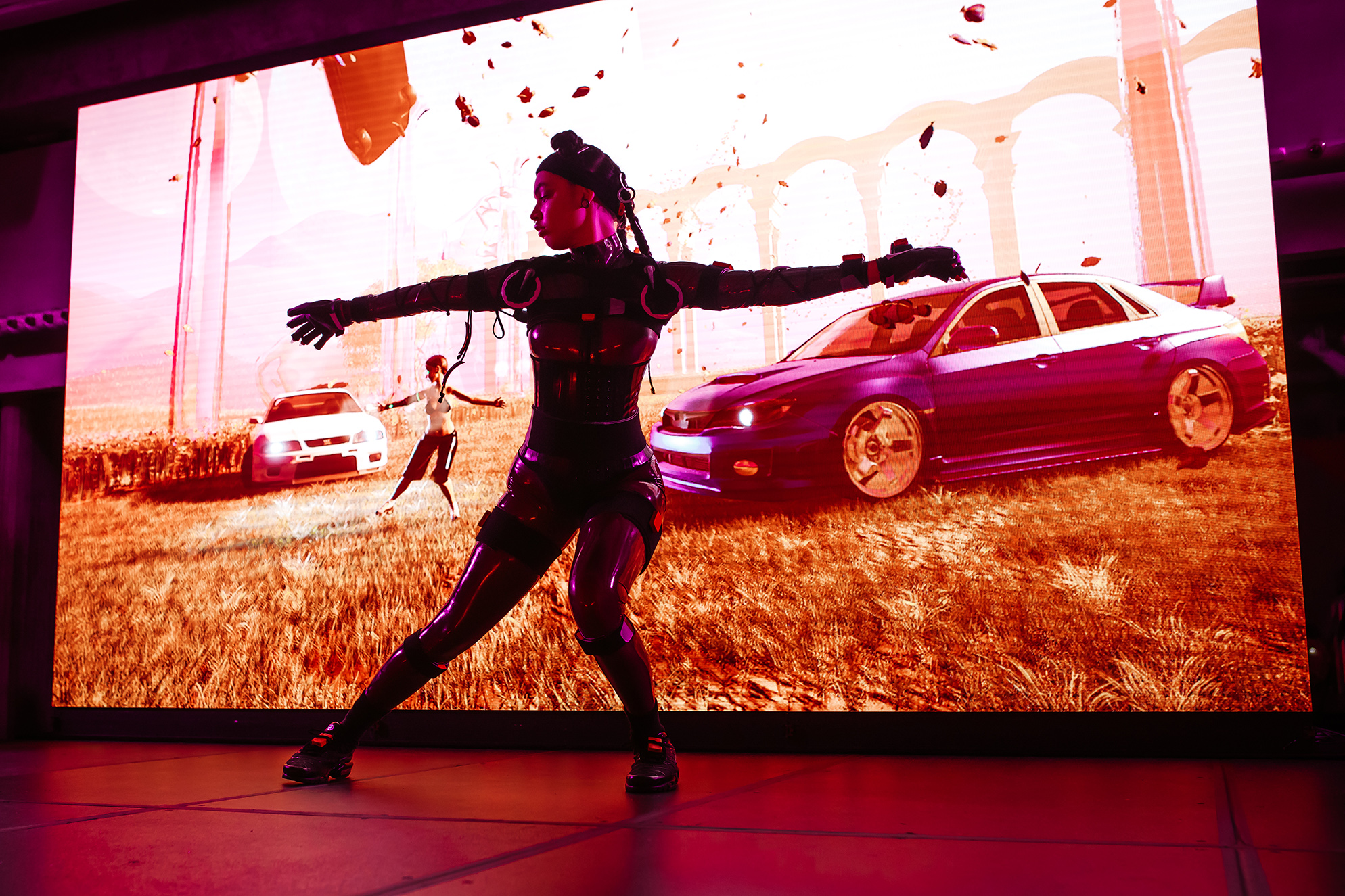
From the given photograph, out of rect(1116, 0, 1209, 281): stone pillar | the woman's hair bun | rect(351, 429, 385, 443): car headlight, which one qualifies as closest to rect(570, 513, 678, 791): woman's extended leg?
the woman's hair bun

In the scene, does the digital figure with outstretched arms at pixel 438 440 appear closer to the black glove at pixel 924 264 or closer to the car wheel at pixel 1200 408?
the black glove at pixel 924 264

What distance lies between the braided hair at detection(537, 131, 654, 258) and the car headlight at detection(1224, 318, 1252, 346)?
194 centimetres

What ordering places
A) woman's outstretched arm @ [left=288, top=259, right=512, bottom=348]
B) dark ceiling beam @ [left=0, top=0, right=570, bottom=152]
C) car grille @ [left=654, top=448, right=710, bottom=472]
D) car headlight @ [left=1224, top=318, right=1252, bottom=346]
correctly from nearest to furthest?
woman's outstretched arm @ [left=288, top=259, right=512, bottom=348] → car headlight @ [left=1224, top=318, right=1252, bottom=346] → car grille @ [left=654, top=448, right=710, bottom=472] → dark ceiling beam @ [left=0, top=0, right=570, bottom=152]

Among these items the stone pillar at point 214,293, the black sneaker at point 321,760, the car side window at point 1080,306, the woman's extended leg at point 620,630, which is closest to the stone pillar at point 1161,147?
the car side window at point 1080,306

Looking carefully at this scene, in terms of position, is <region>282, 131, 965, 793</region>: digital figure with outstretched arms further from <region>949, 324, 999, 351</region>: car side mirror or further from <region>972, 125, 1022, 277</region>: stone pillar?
<region>972, 125, 1022, 277</region>: stone pillar

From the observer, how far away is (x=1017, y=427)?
2.96 metres

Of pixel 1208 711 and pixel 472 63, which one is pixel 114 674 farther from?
pixel 1208 711

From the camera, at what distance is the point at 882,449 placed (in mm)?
3062

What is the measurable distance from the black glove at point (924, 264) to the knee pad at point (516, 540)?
1.24m

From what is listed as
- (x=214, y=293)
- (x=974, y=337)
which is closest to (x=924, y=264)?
(x=974, y=337)

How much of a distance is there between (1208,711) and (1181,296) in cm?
135

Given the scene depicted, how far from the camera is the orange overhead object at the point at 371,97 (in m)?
3.80

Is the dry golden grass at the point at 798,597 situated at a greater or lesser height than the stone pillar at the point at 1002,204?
lesser

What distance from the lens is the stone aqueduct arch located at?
2.97 metres
